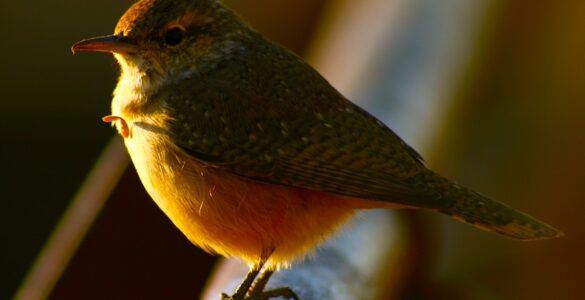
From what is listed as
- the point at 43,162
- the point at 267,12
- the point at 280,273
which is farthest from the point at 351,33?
the point at 43,162

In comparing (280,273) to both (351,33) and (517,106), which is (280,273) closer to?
(351,33)

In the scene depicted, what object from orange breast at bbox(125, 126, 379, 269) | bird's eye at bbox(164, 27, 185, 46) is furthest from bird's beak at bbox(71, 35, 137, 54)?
orange breast at bbox(125, 126, 379, 269)

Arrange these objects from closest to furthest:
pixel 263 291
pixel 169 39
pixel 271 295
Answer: pixel 271 295 → pixel 263 291 → pixel 169 39

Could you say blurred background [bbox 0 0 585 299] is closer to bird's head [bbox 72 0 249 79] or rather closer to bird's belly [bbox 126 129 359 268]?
bird's belly [bbox 126 129 359 268]

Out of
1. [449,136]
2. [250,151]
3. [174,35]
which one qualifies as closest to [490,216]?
[449,136]

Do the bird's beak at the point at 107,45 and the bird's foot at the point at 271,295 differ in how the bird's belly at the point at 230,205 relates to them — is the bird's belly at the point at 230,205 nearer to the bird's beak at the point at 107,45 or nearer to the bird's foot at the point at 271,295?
the bird's foot at the point at 271,295

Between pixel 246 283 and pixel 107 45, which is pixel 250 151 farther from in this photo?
pixel 107 45

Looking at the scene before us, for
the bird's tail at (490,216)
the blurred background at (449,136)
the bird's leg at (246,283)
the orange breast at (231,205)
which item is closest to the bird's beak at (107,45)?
the orange breast at (231,205)
